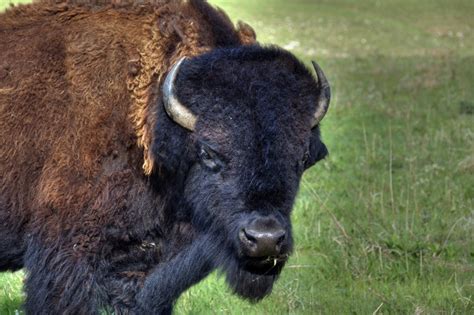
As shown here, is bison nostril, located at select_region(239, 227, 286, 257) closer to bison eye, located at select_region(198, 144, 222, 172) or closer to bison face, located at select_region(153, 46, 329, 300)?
bison face, located at select_region(153, 46, 329, 300)

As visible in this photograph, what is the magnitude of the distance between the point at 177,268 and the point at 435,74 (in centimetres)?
1445

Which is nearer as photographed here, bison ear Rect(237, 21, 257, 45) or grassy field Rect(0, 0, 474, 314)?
bison ear Rect(237, 21, 257, 45)

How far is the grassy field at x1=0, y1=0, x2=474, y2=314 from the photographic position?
23.8 ft

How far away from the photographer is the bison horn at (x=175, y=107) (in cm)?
569

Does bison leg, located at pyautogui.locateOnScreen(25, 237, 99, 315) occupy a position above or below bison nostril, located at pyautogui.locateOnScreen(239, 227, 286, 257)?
below

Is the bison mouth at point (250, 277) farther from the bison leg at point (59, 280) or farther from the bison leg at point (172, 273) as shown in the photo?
the bison leg at point (59, 280)

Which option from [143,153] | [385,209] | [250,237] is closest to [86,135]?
[143,153]

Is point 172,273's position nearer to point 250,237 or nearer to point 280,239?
point 250,237

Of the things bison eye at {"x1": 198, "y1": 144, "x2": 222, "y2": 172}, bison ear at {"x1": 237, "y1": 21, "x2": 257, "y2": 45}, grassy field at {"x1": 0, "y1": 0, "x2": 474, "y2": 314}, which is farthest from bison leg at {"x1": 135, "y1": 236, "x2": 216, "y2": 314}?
bison ear at {"x1": 237, "y1": 21, "x2": 257, "y2": 45}

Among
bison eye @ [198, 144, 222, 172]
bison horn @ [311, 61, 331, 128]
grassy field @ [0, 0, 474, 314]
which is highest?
bison horn @ [311, 61, 331, 128]

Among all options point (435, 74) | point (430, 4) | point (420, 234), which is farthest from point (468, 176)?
point (430, 4)

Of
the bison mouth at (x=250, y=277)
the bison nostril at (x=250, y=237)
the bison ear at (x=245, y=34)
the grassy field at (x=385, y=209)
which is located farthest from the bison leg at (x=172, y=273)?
the bison ear at (x=245, y=34)

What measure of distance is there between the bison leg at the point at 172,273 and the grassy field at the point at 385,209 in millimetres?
351

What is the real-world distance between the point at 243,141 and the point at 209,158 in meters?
0.28
